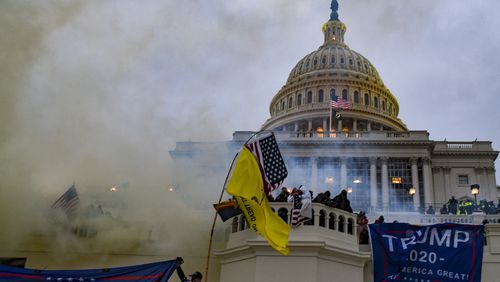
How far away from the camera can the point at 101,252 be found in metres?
14.0

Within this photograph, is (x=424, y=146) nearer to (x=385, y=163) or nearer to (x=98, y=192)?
(x=385, y=163)

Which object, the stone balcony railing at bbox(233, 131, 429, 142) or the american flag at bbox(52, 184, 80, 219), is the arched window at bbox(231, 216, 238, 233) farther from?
the stone balcony railing at bbox(233, 131, 429, 142)

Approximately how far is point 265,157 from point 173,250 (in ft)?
12.8

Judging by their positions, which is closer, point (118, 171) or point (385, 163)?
point (118, 171)

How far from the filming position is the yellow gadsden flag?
991 cm

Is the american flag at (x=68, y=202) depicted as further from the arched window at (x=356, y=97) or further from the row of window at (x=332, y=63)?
the row of window at (x=332, y=63)

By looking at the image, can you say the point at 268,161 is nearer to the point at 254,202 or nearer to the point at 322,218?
the point at 254,202

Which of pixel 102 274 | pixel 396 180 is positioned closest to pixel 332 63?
pixel 396 180

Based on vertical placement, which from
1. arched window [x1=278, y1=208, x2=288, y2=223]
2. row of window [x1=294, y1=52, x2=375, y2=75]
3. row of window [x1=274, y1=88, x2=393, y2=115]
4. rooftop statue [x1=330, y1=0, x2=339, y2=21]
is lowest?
arched window [x1=278, y1=208, x2=288, y2=223]

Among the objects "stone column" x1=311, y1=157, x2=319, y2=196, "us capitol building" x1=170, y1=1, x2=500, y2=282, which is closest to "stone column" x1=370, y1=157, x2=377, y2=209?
"us capitol building" x1=170, y1=1, x2=500, y2=282

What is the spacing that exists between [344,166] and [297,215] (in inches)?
1466

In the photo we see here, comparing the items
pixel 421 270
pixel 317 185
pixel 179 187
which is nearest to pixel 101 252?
pixel 179 187

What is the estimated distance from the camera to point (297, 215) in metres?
12.9

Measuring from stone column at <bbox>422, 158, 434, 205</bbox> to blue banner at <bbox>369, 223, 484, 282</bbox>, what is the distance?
39.2 m
